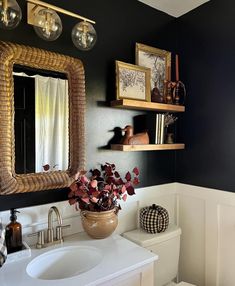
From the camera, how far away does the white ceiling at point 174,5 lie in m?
1.86

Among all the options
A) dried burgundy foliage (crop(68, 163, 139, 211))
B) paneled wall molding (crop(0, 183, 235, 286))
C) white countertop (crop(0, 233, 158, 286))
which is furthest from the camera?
paneled wall molding (crop(0, 183, 235, 286))

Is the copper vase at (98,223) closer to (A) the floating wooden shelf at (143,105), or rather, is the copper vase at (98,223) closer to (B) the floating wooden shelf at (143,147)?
(B) the floating wooden shelf at (143,147)

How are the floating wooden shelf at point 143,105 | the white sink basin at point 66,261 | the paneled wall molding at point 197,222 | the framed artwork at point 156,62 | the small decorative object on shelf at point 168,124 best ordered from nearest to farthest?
the white sink basin at point 66,261 < the floating wooden shelf at point 143,105 < the paneled wall molding at point 197,222 < the framed artwork at point 156,62 < the small decorative object on shelf at point 168,124

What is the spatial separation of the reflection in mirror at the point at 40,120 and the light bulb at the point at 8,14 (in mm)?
216

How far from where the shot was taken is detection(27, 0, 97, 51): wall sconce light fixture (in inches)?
50.4

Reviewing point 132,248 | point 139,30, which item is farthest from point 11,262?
point 139,30

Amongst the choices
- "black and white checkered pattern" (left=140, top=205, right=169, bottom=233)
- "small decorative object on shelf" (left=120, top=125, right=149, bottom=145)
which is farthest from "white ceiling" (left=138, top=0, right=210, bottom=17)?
"black and white checkered pattern" (left=140, top=205, right=169, bottom=233)

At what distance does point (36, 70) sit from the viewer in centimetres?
137

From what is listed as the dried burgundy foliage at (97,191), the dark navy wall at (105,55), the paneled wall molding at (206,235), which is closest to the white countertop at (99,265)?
the dried burgundy foliage at (97,191)

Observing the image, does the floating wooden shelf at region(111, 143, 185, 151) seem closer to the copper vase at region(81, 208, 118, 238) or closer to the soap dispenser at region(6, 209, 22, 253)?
the copper vase at region(81, 208, 118, 238)

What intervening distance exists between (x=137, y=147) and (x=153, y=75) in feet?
2.09

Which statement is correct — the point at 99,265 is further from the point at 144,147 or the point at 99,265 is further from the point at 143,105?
the point at 143,105

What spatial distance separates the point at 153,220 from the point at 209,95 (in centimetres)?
104

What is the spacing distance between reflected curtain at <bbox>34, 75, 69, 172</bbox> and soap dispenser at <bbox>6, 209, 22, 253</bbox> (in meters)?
0.29
